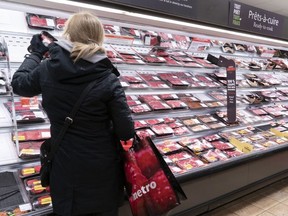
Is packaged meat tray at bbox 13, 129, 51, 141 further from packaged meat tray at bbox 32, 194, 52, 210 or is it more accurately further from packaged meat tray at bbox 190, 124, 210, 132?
packaged meat tray at bbox 190, 124, 210, 132

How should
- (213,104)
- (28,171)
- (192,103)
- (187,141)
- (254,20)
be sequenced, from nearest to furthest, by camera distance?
1. (28,171)
2. (187,141)
3. (192,103)
4. (213,104)
5. (254,20)

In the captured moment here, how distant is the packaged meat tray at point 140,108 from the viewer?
316 centimetres

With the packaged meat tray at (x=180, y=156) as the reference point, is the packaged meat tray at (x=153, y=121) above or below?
above

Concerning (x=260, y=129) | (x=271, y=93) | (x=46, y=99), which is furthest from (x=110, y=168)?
(x=271, y=93)

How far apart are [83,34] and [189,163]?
197cm

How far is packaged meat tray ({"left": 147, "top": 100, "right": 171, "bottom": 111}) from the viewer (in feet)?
10.8

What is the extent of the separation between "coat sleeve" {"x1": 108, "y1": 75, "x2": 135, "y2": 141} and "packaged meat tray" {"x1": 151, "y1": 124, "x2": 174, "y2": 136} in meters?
1.49

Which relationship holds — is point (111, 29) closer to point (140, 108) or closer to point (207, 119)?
point (140, 108)

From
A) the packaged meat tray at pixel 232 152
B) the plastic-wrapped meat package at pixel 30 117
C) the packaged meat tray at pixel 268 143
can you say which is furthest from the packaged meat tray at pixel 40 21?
the packaged meat tray at pixel 268 143

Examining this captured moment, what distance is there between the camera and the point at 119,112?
1698mm

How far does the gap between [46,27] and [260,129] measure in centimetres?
341

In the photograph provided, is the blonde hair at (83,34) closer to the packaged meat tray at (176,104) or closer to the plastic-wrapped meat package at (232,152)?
the packaged meat tray at (176,104)

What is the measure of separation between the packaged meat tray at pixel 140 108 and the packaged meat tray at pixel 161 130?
222mm

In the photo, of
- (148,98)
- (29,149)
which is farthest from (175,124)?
(29,149)
